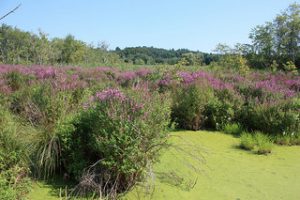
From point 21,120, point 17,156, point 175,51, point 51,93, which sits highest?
point 175,51

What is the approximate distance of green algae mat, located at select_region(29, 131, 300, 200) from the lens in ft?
15.1

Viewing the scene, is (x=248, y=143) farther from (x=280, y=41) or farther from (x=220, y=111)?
(x=280, y=41)

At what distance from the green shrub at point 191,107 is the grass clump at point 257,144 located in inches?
55.6

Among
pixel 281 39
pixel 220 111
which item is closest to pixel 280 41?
pixel 281 39

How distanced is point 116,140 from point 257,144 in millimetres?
3612

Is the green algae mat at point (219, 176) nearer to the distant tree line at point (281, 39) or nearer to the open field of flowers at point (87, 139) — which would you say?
the open field of flowers at point (87, 139)

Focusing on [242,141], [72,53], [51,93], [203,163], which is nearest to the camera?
[51,93]

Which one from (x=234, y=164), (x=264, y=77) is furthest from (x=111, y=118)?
(x=264, y=77)

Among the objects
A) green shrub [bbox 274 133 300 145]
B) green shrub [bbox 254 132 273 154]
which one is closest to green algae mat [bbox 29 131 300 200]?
green shrub [bbox 254 132 273 154]

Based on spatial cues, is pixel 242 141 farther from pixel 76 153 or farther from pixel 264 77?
pixel 264 77

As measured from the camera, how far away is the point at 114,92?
472 cm

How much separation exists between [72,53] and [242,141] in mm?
47986

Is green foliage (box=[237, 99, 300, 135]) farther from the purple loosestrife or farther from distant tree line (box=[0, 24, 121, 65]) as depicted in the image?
Result: distant tree line (box=[0, 24, 121, 65])

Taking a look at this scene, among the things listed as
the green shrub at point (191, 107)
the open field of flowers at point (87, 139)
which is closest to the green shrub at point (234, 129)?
the green shrub at point (191, 107)
